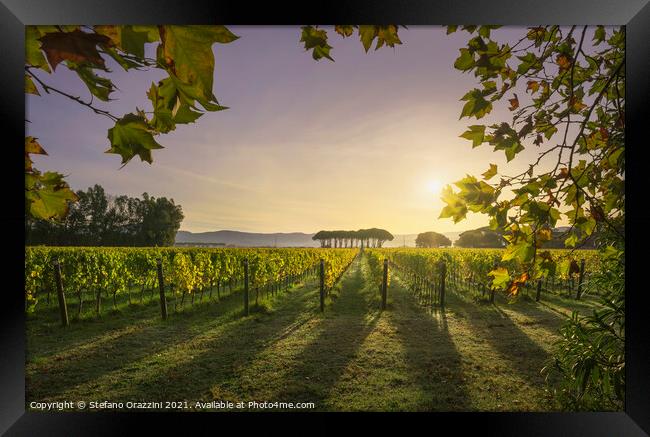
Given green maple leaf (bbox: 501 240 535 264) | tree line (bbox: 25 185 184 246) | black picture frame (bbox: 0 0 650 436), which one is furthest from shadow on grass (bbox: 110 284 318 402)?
tree line (bbox: 25 185 184 246)

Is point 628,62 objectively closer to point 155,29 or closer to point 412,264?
point 155,29

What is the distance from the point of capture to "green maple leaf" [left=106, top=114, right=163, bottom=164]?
27.6 inches

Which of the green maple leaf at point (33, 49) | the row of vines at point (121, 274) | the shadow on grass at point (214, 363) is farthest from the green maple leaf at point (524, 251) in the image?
the row of vines at point (121, 274)

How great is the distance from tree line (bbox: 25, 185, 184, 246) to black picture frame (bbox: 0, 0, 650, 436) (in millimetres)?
20865

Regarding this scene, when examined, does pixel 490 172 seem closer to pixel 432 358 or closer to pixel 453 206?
pixel 453 206

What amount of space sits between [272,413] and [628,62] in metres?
2.15

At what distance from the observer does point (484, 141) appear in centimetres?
127

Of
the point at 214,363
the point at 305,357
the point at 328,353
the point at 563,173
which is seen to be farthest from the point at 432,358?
the point at 563,173

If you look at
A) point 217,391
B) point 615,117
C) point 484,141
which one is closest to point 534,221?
point 484,141

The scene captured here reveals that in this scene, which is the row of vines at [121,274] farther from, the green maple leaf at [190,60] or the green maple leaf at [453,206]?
the green maple leaf at [190,60]

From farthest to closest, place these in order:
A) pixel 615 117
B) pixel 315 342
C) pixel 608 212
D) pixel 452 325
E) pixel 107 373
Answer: pixel 452 325 → pixel 315 342 → pixel 107 373 → pixel 615 117 → pixel 608 212
